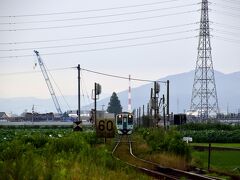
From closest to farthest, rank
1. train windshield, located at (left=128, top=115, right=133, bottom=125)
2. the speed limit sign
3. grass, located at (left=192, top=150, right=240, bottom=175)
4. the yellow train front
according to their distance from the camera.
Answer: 1. grass, located at (left=192, top=150, right=240, bottom=175)
2. the speed limit sign
3. the yellow train front
4. train windshield, located at (left=128, top=115, right=133, bottom=125)

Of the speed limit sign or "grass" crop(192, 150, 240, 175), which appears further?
the speed limit sign

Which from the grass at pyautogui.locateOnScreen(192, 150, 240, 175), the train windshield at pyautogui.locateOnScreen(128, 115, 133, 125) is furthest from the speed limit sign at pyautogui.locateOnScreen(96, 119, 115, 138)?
the train windshield at pyautogui.locateOnScreen(128, 115, 133, 125)

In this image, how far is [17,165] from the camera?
12438 millimetres

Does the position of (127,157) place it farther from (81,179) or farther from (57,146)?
(81,179)

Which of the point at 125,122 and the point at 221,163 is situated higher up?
the point at 125,122

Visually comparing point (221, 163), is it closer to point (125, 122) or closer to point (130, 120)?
point (125, 122)

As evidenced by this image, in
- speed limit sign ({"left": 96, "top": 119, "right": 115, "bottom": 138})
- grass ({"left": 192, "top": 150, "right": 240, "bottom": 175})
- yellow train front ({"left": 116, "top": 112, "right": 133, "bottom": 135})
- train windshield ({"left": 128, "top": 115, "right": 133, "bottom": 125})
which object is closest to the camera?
grass ({"left": 192, "top": 150, "right": 240, "bottom": 175})

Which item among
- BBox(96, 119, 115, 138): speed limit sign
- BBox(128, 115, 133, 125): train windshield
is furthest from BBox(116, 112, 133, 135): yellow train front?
BBox(96, 119, 115, 138): speed limit sign

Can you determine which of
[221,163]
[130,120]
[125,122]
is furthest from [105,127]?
[130,120]

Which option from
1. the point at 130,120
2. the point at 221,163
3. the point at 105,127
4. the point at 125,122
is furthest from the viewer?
Result: the point at 130,120

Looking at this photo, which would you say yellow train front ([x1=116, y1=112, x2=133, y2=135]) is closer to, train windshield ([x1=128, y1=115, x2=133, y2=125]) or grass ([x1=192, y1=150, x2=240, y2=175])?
train windshield ([x1=128, y1=115, x2=133, y2=125])

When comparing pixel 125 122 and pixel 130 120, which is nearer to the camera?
pixel 125 122

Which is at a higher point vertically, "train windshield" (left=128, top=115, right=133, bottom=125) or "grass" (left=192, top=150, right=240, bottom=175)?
"train windshield" (left=128, top=115, right=133, bottom=125)

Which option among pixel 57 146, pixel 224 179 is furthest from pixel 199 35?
pixel 224 179
